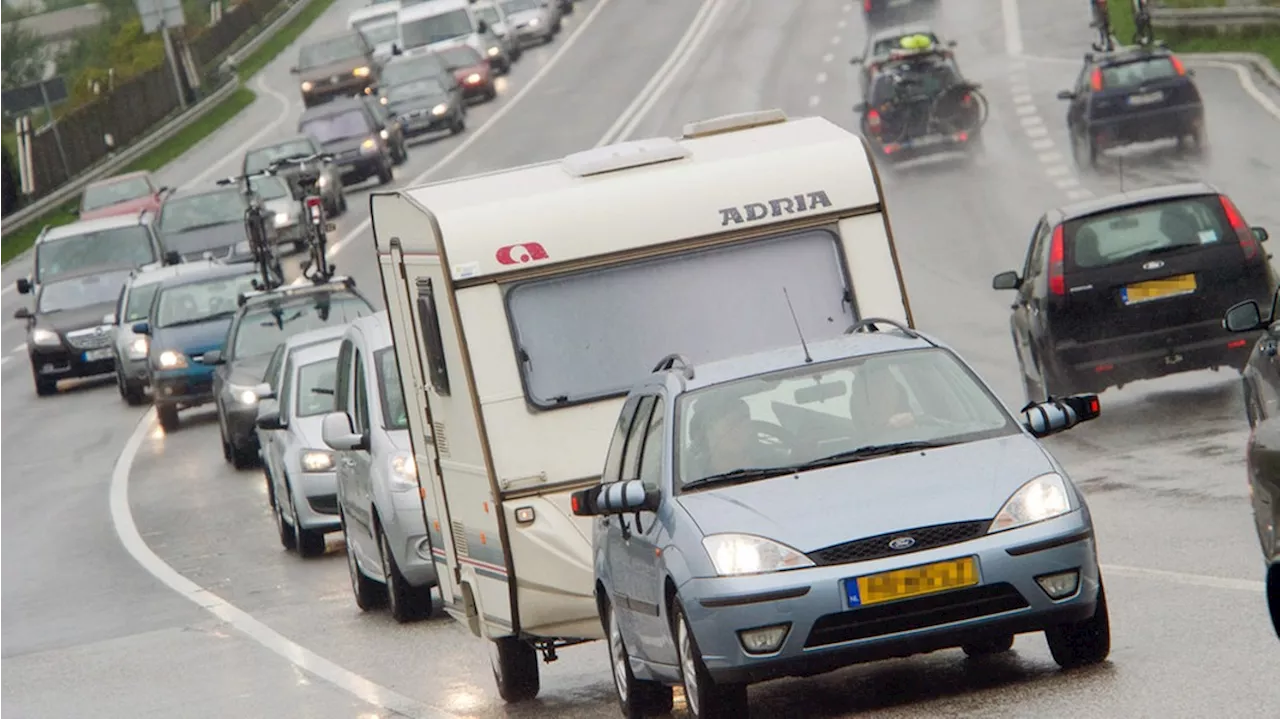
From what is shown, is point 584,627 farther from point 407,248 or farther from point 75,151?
point 75,151

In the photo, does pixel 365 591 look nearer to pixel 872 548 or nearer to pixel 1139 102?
pixel 872 548

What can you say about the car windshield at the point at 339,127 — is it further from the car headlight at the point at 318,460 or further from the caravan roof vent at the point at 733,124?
the caravan roof vent at the point at 733,124

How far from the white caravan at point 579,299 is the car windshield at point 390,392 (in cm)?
357

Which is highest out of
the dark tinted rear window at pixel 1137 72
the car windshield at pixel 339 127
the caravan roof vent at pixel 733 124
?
the caravan roof vent at pixel 733 124

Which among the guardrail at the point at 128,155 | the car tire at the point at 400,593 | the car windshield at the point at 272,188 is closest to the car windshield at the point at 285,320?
the car tire at the point at 400,593

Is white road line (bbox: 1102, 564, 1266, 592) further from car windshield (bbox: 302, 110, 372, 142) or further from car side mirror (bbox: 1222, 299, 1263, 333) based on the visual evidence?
car windshield (bbox: 302, 110, 372, 142)

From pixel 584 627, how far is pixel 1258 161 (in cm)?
2710

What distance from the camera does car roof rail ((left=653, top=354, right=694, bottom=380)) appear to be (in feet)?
36.3

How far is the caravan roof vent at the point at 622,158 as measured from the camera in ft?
42.3

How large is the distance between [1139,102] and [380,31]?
126 ft

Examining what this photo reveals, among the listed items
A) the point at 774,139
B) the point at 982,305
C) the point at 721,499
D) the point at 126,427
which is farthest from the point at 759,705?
the point at 126,427

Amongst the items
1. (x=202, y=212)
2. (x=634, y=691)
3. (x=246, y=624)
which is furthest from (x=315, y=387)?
(x=202, y=212)

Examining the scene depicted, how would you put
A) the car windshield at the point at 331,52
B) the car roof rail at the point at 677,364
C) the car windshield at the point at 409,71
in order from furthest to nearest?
the car windshield at the point at 331,52 < the car windshield at the point at 409,71 < the car roof rail at the point at 677,364

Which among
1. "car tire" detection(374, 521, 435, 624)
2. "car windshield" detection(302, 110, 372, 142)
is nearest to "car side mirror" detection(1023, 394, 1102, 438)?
"car tire" detection(374, 521, 435, 624)
